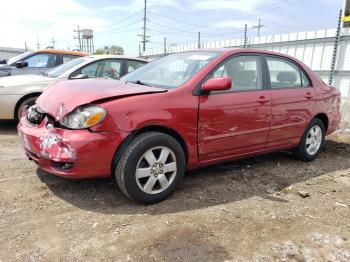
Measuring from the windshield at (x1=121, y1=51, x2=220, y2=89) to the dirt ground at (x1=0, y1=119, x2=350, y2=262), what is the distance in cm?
120

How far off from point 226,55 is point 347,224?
2.13 m

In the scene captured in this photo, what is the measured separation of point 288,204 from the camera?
3477 mm

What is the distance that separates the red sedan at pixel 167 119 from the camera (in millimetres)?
3002

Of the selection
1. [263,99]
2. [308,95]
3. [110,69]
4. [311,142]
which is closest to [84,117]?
[263,99]

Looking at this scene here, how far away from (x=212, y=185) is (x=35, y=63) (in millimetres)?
6065

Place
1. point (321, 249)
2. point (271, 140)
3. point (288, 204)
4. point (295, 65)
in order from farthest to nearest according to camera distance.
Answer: point (295, 65) < point (271, 140) < point (288, 204) < point (321, 249)

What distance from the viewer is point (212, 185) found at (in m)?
3.86

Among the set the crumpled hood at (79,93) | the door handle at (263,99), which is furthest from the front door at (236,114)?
the crumpled hood at (79,93)

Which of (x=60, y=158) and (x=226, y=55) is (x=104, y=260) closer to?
(x=60, y=158)

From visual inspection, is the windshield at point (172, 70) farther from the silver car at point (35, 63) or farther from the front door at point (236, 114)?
the silver car at point (35, 63)

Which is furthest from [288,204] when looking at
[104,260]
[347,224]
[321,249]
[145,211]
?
[104,260]

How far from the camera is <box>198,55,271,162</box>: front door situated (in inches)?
141

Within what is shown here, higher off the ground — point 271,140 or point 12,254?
point 271,140

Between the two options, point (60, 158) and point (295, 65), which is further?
point (295, 65)
